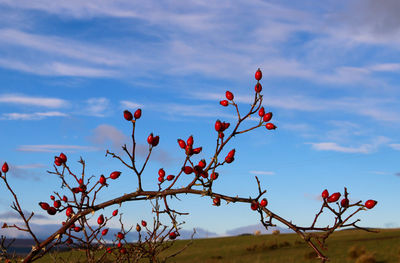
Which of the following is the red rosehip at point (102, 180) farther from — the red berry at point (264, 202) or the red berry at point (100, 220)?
the red berry at point (100, 220)

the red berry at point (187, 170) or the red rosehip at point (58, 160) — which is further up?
the red rosehip at point (58, 160)

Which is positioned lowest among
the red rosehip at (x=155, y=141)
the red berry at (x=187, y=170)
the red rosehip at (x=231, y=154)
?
the red berry at (x=187, y=170)

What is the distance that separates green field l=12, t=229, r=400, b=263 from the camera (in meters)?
23.2

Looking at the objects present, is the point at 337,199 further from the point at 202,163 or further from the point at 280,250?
the point at 280,250

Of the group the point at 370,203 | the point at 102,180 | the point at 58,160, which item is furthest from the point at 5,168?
the point at 370,203

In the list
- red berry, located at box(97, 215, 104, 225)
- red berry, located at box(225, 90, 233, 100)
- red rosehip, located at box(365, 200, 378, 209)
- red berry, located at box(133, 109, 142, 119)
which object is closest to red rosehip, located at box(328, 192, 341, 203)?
red rosehip, located at box(365, 200, 378, 209)

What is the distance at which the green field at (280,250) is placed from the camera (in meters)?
23.2

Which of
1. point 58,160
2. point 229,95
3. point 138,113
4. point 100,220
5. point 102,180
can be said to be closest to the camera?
point 138,113

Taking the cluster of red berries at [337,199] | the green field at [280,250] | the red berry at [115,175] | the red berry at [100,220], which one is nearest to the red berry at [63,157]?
the red berry at [115,175]

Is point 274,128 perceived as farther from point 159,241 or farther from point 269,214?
point 159,241

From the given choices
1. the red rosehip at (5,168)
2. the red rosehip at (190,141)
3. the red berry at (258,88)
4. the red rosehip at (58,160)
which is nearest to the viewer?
the red rosehip at (190,141)

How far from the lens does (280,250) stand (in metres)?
29.2

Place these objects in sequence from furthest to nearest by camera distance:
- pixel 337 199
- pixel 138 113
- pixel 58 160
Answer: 1. pixel 58 160
2. pixel 138 113
3. pixel 337 199

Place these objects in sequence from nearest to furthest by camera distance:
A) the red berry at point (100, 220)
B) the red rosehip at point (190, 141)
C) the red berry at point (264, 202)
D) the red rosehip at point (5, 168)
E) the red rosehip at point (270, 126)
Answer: the red berry at point (264, 202) < the red rosehip at point (190, 141) < the red rosehip at point (270, 126) < the red rosehip at point (5, 168) < the red berry at point (100, 220)
